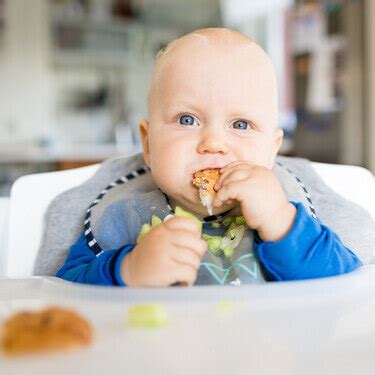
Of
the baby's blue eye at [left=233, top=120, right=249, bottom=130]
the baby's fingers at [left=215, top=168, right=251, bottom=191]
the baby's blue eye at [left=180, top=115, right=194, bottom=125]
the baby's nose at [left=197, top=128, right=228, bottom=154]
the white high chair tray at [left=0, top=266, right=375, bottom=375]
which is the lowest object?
the white high chair tray at [left=0, top=266, right=375, bottom=375]

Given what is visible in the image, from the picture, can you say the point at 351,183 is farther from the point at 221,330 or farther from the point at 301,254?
the point at 221,330

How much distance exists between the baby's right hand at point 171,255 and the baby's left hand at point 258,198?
0.34 ft

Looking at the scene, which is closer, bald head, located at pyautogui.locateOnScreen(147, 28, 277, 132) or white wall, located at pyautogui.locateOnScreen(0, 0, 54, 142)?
A: bald head, located at pyautogui.locateOnScreen(147, 28, 277, 132)

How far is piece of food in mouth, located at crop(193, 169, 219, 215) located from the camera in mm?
764

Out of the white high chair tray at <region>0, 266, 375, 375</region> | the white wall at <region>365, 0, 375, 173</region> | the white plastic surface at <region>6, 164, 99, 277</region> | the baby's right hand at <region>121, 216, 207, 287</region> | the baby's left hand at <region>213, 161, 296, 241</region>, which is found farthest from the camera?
the white wall at <region>365, 0, 375, 173</region>

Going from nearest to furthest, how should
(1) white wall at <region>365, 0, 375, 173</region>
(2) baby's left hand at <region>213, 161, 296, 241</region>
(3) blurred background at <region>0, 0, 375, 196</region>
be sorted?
(2) baby's left hand at <region>213, 161, 296, 241</region> → (1) white wall at <region>365, 0, 375, 173</region> → (3) blurred background at <region>0, 0, 375, 196</region>

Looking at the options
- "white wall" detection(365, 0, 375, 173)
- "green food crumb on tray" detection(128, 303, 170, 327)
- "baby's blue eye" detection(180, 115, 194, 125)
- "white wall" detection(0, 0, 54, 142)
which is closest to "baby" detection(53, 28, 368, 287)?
"baby's blue eye" detection(180, 115, 194, 125)

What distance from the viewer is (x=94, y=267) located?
29.7 inches

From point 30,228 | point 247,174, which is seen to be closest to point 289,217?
point 247,174

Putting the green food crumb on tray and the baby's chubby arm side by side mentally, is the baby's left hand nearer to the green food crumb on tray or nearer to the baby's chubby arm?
the baby's chubby arm

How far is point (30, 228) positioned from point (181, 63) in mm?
431

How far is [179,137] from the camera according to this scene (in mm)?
815

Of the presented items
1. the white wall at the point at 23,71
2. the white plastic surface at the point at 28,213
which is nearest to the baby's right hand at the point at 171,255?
the white plastic surface at the point at 28,213

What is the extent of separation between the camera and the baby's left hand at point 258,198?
730 mm
